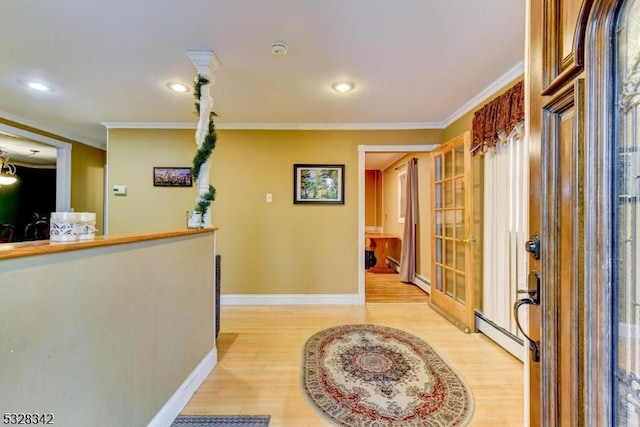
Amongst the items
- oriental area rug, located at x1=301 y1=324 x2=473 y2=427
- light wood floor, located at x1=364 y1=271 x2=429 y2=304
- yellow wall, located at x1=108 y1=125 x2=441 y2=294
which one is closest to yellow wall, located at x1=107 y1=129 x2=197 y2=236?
yellow wall, located at x1=108 y1=125 x2=441 y2=294

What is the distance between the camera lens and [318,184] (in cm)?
371

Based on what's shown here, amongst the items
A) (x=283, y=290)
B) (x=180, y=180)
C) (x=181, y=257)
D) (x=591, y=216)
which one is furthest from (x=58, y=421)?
(x=180, y=180)

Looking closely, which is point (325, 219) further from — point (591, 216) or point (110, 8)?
point (591, 216)

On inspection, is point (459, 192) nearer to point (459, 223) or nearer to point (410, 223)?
point (459, 223)

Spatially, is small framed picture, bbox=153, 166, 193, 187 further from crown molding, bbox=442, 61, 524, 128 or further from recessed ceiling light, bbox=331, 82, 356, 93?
crown molding, bbox=442, 61, 524, 128

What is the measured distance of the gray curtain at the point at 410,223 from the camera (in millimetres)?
4816

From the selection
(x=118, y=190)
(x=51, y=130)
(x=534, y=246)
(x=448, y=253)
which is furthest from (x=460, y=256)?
(x=51, y=130)

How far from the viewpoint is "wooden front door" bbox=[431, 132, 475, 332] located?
9.36 ft

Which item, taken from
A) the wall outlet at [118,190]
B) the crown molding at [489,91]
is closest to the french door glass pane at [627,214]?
the crown molding at [489,91]

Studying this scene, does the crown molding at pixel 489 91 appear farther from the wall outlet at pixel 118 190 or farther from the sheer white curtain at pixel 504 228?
the wall outlet at pixel 118 190

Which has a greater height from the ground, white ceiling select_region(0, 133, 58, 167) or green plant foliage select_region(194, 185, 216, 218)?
white ceiling select_region(0, 133, 58, 167)

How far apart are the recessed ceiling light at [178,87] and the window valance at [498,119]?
2.75 m

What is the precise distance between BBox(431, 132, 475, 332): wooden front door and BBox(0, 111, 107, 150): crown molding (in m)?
5.14

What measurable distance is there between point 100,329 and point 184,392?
87 centimetres
